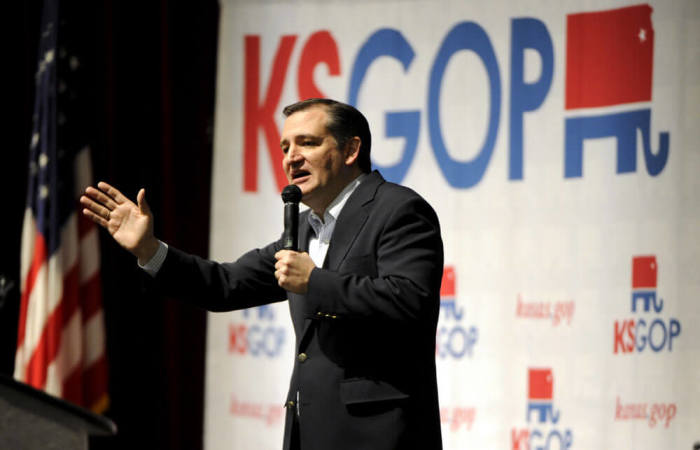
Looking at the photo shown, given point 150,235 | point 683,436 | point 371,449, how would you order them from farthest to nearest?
point 683,436 < point 150,235 < point 371,449

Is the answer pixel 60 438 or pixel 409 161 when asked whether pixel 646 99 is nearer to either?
pixel 409 161

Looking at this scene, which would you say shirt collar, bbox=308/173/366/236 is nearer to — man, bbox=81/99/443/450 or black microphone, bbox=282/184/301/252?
man, bbox=81/99/443/450

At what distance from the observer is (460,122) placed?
4184 millimetres

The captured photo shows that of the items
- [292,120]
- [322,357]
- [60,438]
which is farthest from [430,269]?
[60,438]

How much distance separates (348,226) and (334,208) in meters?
0.14

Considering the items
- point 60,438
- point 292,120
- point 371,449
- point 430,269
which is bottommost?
point 371,449

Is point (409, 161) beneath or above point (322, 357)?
above

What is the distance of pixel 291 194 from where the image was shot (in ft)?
7.23

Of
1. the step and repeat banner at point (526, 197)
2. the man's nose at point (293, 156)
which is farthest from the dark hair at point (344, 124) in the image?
the step and repeat banner at point (526, 197)

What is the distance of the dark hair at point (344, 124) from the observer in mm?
2428

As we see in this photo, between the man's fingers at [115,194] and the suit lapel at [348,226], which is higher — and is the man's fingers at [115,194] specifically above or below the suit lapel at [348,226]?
above

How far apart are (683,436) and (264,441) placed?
1952mm

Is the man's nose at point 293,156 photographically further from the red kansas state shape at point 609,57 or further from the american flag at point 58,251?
the american flag at point 58,251

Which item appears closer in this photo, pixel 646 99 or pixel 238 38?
pixel 646 99
